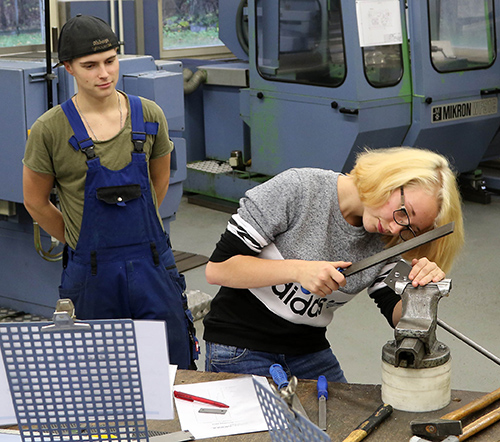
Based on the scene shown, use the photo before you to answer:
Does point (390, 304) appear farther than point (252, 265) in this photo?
Yes

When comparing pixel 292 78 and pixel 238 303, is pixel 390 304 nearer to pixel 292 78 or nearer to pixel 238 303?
pixel 238 303

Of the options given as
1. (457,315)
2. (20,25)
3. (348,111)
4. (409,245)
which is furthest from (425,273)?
(20,25)

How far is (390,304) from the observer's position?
1.87 m

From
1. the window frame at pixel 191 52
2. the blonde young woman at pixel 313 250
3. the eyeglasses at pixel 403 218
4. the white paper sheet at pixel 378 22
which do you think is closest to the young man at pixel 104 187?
the blonde young woman at pixel 313 250

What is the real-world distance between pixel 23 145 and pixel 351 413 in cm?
200

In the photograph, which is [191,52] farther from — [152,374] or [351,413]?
[152,374]

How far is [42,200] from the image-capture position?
96.7 inches

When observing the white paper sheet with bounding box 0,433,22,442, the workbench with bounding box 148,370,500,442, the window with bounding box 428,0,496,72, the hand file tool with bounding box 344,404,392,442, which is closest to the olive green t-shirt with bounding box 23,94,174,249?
the workbench with bounding box 148,370,500,442

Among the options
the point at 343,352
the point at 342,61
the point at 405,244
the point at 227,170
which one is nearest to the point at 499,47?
the point at 342,61

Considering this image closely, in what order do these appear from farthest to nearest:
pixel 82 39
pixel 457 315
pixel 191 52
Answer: pixel 191 52 < pixel 457 315 < pixel 82 39

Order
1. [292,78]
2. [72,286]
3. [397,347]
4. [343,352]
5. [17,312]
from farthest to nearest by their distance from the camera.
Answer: [292,78] → [17,312] → [343,352] → [72,286] → [397,347]

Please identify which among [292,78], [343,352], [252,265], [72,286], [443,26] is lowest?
[343,352]

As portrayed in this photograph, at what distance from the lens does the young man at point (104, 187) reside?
2.30m

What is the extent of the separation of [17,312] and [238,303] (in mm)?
2116
